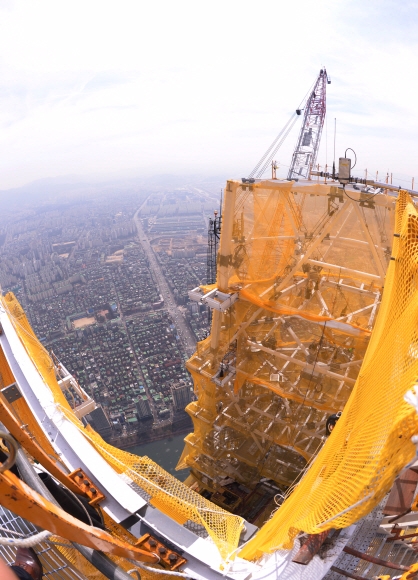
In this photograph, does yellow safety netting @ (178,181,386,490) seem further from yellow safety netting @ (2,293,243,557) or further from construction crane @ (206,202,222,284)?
yellow safety netting @ (2,293,243,557)

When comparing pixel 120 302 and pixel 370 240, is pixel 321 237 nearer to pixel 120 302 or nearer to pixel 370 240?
pixel 370 240

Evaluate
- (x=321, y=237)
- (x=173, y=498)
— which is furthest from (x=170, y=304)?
(x=173, y=498)

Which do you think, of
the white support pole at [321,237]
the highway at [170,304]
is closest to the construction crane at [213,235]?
the white support pole at [321,237]

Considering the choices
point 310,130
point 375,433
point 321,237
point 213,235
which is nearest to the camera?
point 375,433

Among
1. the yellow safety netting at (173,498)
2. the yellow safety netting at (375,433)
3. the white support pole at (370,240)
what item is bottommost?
the yellow safety netting at (173,498)

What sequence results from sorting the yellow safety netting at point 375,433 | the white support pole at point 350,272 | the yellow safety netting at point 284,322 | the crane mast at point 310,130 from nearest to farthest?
1. the yellow safety netting at point 375,433
2. the yellow safety netting at point 284,322
3. the white support pole at point 350,272
4. the crane mast at point 310,130

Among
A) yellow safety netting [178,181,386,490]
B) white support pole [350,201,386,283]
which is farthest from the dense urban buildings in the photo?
white support pole [350,201,386,283]

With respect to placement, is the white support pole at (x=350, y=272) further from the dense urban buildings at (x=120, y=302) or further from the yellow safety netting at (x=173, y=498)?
the dense urban buildings at (x=120, y=302)
